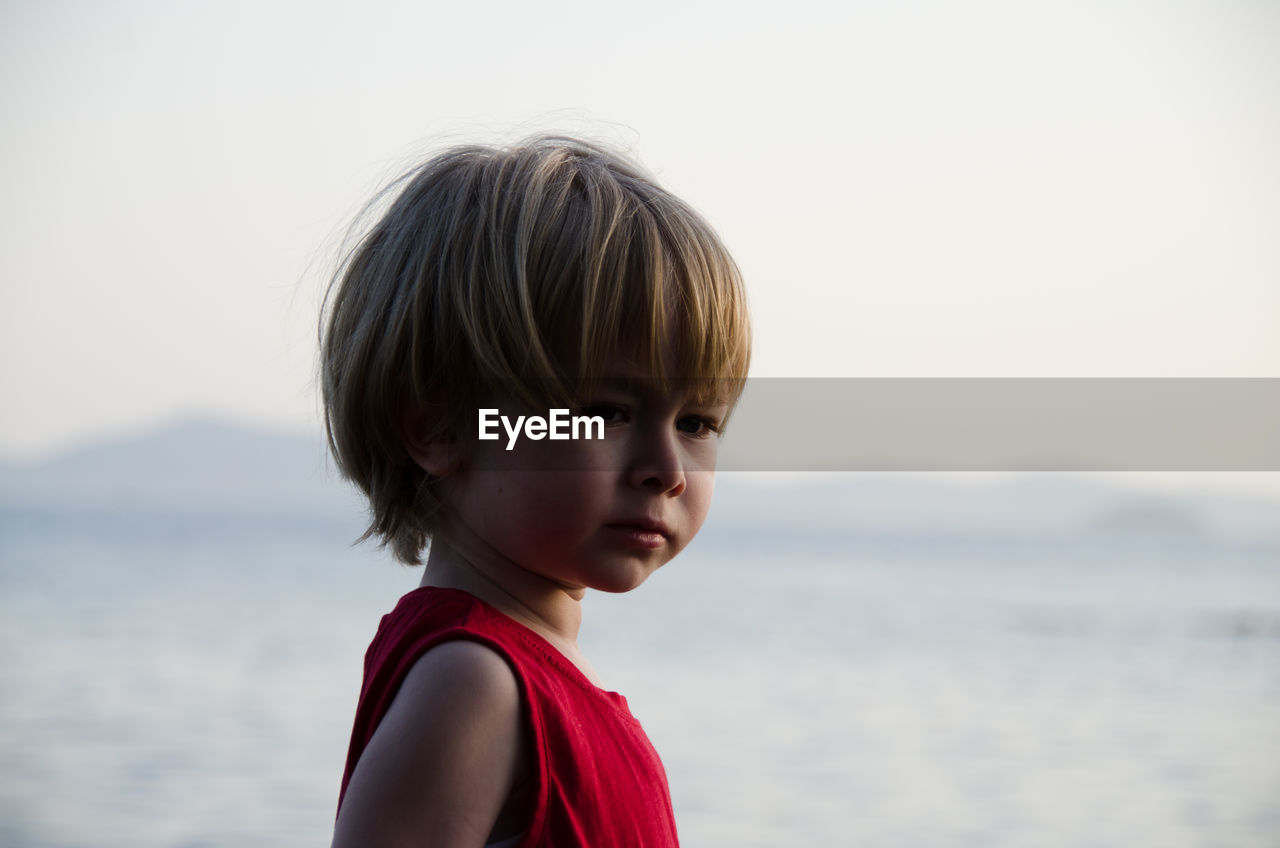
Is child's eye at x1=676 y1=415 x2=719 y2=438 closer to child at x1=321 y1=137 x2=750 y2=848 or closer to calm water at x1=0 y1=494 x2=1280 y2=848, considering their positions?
child at x1=321 y1=137 x2=750 y2=848

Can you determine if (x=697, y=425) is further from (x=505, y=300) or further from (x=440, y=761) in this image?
(x=440, y=761)

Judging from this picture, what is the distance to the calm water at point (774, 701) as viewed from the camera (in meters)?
2.43

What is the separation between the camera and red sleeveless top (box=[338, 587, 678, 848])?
0.56 m

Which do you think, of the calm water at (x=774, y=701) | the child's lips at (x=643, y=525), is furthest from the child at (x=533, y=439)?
the calm water at (x=774, y=701)

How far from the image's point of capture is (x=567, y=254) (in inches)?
24.8

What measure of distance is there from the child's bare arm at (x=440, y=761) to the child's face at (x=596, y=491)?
0.28 ft

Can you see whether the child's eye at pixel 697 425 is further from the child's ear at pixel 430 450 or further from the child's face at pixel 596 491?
the child's ear at pixel 430 450

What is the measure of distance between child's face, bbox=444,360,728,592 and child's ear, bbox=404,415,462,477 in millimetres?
10

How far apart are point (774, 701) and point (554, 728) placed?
268cm

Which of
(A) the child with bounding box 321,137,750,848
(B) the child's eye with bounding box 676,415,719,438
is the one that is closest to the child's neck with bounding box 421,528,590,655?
(A) the child with bounding box 321,137,750,848

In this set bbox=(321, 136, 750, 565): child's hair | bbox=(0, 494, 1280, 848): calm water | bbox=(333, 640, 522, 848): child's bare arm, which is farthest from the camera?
bbox=(0, 494, 1280, 848): calm water

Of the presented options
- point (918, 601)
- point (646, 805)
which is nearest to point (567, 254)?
point (646, 805)

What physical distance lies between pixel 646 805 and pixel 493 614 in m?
0.13

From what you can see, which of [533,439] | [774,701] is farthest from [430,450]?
[774,701]
